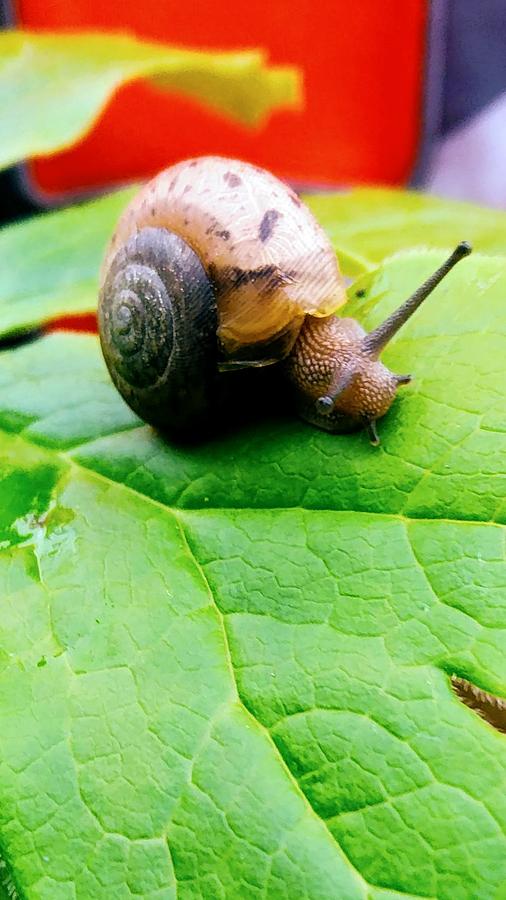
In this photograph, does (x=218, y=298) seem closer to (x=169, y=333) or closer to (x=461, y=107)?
(x=169, y=333)

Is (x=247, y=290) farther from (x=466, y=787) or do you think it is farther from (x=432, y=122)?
(x=432, y=122)

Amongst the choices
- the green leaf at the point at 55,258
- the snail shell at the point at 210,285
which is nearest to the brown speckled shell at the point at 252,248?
the snail shell at the point at 210,285

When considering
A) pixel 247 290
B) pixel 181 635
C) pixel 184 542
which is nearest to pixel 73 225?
pixel 247 290

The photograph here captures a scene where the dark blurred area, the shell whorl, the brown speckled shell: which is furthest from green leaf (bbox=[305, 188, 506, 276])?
the dark blurred area

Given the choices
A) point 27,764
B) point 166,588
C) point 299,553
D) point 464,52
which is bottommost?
point 27,764

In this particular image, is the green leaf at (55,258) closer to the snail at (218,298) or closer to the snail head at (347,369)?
the snail at (218,298)

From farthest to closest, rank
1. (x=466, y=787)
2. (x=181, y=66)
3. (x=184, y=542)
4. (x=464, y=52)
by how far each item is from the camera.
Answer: (x=464, y=52) → (x=181, y=66) → (x=184, y=542) → (x=466, y=787)

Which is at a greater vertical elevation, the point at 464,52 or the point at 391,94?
the point at 464,52
